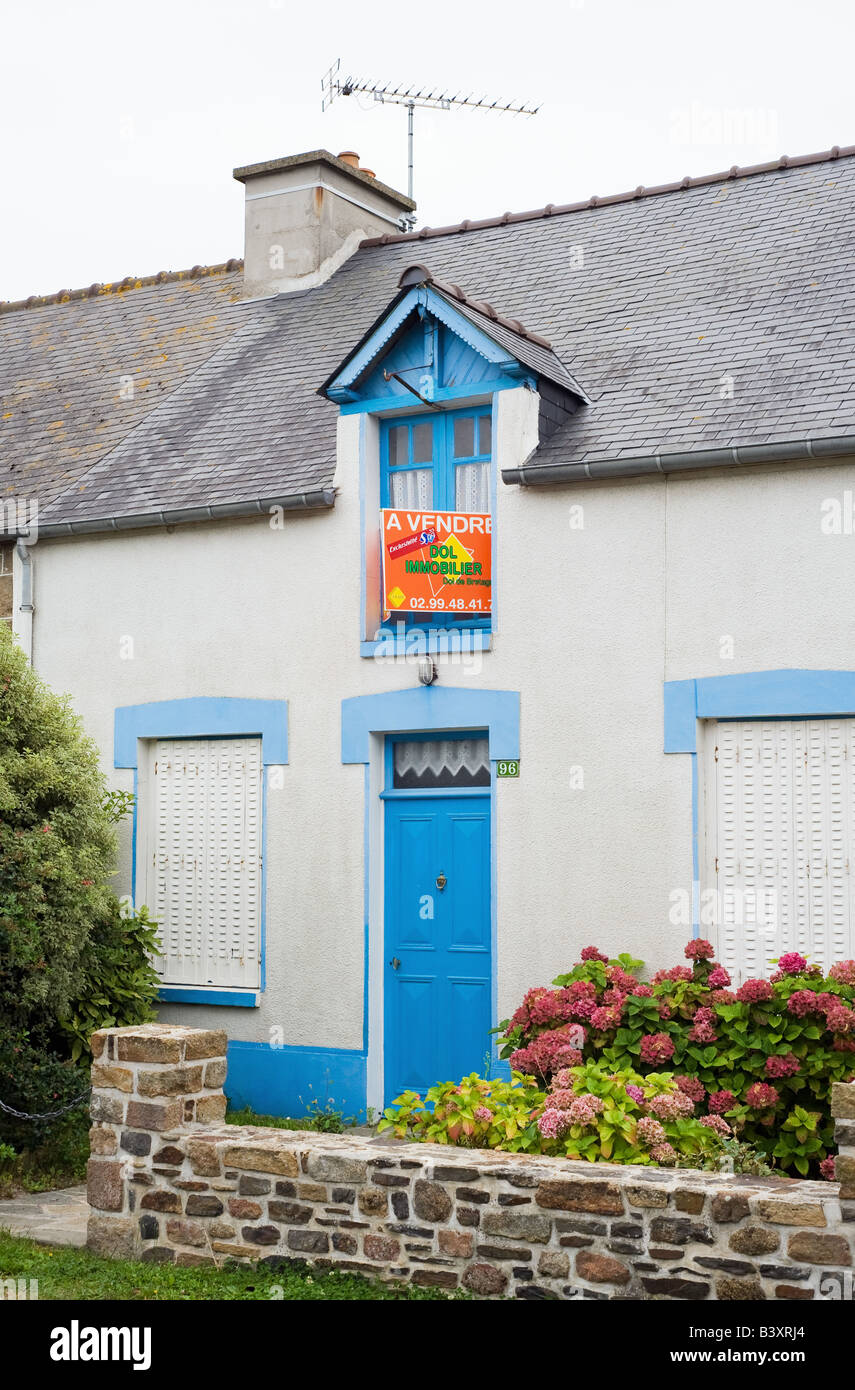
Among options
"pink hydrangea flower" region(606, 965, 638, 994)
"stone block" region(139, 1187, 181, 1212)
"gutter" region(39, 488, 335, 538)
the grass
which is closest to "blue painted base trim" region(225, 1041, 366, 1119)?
"pink hydrangea flower" region(606, 965, 638, 994)

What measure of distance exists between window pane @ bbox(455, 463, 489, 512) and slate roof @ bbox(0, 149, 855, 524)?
1.89 feet

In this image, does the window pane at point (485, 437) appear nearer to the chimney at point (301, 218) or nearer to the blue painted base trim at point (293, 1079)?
the chimney at point (301, 218)

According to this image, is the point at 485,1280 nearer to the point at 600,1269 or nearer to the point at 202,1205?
the point at 600,1269

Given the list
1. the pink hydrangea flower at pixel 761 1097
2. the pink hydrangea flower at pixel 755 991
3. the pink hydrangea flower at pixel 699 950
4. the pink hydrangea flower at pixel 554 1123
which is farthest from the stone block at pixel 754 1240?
the pink hydrangea flower at pixel 699 950

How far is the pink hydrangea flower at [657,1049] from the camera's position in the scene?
312 inches

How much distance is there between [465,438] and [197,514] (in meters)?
2.08

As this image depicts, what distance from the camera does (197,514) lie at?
10773mm

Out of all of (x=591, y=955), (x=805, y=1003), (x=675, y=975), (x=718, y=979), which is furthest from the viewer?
(x=591, y=955)

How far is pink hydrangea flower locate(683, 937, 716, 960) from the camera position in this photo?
27.4 feet

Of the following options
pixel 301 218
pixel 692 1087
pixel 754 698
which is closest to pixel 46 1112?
pixel 692 1087

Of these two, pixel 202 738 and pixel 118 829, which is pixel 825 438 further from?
pixel 118 829

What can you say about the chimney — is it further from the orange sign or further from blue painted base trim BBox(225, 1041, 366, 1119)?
blue painted base trim BBox(225, 1041, 366, 1119)

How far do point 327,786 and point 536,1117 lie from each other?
12.4 ft

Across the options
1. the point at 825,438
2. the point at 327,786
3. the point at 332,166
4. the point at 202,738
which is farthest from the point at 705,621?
the point at 332,166
